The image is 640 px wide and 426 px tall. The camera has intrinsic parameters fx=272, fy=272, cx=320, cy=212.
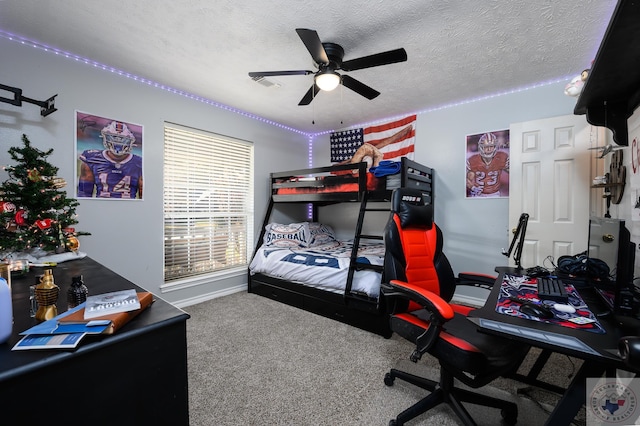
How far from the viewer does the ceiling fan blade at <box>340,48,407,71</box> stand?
1825mm

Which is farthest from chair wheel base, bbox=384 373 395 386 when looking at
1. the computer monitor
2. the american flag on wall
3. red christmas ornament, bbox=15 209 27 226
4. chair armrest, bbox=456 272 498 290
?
the american flag on wall

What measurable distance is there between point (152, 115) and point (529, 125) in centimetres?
397

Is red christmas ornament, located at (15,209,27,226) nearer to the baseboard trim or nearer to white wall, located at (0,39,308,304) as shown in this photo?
white wall, located at (0,39,308,304)

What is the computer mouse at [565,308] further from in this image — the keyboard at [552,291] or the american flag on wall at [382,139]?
the american flag on wall at [382,139]

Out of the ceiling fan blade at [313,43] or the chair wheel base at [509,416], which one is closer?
the chair wheel base at [509,416]

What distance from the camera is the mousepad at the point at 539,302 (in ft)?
3.24

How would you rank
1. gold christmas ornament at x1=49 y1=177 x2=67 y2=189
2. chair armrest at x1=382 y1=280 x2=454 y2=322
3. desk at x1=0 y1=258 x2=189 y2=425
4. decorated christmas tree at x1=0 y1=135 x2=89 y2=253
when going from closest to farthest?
desk at x1=0 y1=258 x2=189 y2=425, chair armrest at x1=382 y1=280 x2=454 y2=322, decorated christmas tree at x1=0 y1=135 x2=89 y2=253, gold christmas ornament at x1=49 y1=177 x2=67 y2=189

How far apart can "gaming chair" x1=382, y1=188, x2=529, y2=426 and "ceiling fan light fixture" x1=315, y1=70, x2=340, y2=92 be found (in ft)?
3.43

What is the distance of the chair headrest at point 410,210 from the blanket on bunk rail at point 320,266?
94 centimetres

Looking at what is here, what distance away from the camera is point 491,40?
213 centimetres

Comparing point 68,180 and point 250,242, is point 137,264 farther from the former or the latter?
point 250,242

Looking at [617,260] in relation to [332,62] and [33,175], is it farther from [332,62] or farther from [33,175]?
[33,175]

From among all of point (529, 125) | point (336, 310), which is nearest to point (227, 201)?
point (336, 310)

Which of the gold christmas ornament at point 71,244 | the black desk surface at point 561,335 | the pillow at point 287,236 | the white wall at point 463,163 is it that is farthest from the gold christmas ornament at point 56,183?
the white wall at point 463,163
